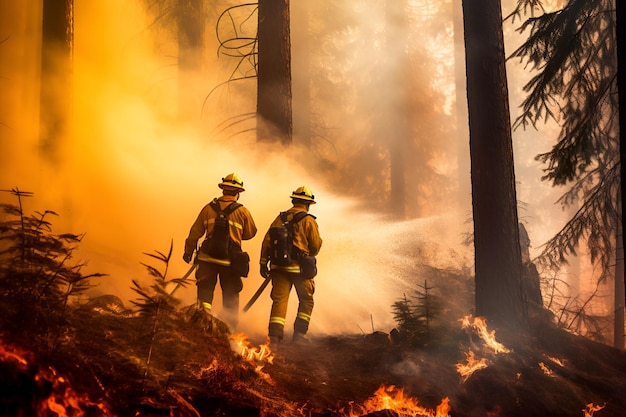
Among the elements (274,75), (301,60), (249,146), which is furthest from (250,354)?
(301,60)

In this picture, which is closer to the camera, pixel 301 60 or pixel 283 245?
pixel 283 245

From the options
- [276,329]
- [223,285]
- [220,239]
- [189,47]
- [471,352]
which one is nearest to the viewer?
[471,352]

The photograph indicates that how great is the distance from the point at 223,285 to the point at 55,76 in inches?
236

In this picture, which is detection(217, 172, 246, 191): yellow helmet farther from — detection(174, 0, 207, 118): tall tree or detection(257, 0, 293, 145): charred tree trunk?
detection(174, 0, 207, 118): tall tree

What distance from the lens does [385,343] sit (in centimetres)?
838

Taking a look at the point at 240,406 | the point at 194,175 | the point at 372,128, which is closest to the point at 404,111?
the point at 372,128

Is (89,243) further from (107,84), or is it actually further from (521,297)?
(521,297)

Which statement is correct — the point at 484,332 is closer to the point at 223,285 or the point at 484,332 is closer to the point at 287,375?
the point at 287,375

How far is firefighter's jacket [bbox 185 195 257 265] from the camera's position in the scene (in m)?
8.09

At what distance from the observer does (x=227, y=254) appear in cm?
801

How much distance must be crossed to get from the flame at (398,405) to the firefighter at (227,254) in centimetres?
290

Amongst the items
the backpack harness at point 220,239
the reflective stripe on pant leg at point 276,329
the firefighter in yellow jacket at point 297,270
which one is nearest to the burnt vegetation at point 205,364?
the reflective stripe on pant leg at point 276,329

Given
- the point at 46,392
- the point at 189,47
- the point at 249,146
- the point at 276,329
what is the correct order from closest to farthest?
the point at 46,392 < the point at 276,329 < the point at 249,146 < the point at 189,47

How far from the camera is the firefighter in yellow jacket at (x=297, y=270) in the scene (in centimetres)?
816
